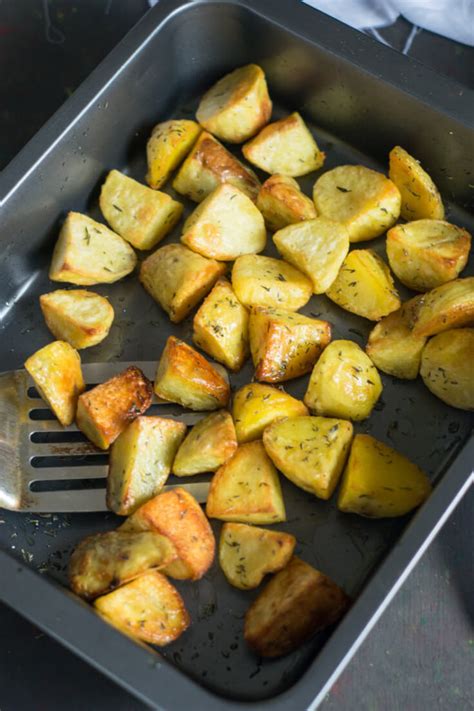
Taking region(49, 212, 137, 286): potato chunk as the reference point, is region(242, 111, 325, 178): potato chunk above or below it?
above

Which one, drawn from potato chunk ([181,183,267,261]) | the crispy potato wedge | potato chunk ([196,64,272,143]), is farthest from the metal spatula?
potato chunk ([196,64,272,143])

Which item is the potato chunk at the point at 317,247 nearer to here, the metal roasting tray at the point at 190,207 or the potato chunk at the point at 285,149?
the metal roasting tray at the point at 190,207

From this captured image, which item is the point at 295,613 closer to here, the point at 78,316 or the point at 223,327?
the point at 223,327

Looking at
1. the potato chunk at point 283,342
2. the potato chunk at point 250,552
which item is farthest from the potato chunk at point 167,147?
the potato chunk at point 250,552

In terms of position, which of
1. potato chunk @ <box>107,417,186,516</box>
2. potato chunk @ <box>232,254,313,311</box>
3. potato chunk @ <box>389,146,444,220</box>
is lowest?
potato chunk @ <box>107,417,186,516</box>

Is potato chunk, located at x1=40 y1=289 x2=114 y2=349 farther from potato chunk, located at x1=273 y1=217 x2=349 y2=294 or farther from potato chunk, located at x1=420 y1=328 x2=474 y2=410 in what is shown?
potato chunk, located at x1=420 y1=328 x2=474 y2=410

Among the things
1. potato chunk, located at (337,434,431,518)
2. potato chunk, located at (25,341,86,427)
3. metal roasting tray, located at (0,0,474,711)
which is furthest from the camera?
potato chunk, located at (25,341,86,427)
